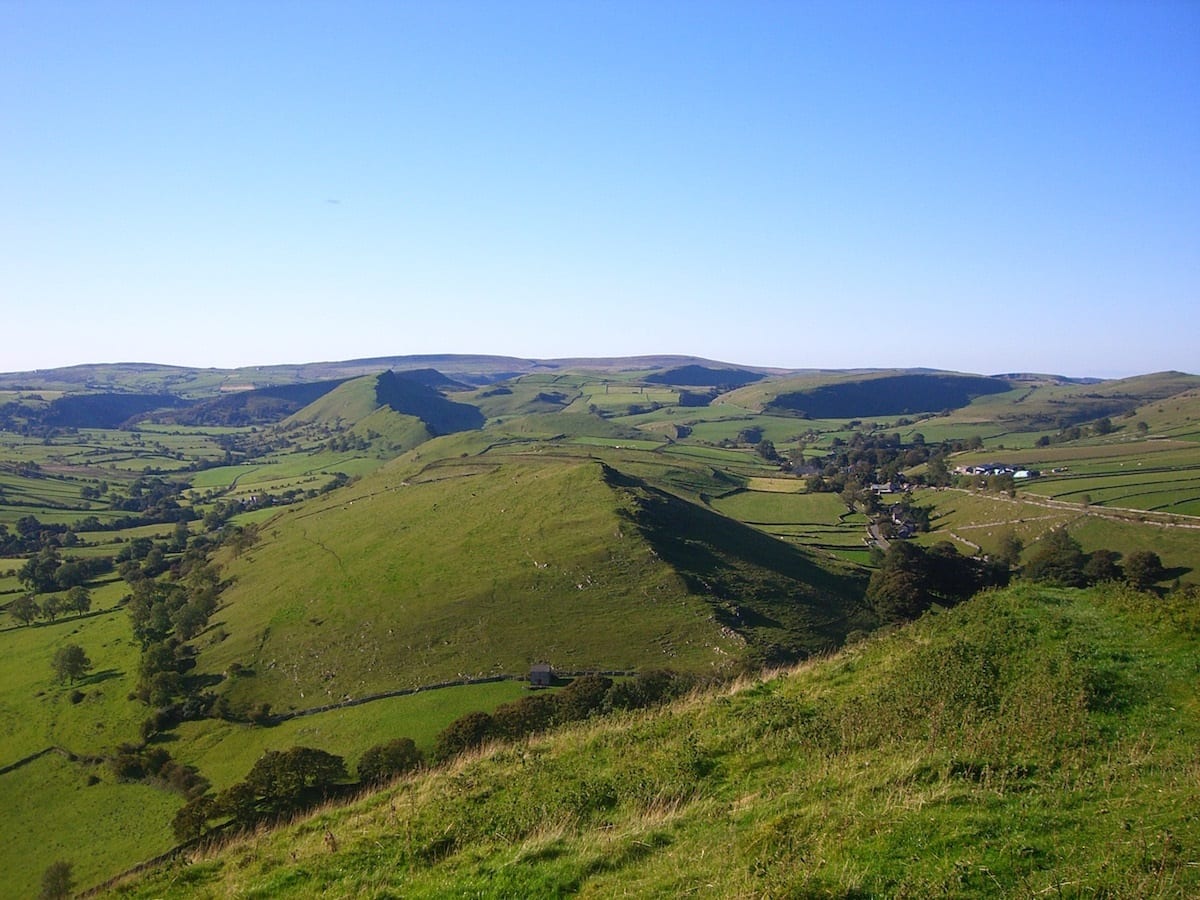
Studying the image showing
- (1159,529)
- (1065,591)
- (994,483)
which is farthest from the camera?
(994,483)

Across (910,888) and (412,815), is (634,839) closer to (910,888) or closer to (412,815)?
(910,888)

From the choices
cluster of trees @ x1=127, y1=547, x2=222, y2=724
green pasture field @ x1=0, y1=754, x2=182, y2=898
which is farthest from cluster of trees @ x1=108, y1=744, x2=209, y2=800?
cluster of trees @ x1=127, y1=547, x2=222, y2=724

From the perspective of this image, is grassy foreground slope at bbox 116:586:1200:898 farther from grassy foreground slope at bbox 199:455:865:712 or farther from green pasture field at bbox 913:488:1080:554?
green pasture field at bbox 913:488:1080:554

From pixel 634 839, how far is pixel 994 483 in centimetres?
15208

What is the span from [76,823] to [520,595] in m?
38.8

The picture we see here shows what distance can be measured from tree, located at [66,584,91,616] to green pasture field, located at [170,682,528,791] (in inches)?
2148

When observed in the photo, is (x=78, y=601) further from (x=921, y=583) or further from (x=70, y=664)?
(x=921, y=583)

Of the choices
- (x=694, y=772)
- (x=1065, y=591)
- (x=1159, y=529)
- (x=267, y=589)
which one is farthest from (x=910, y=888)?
(x=1159, y=529)

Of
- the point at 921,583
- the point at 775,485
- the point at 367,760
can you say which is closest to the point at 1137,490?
the point at 775,485

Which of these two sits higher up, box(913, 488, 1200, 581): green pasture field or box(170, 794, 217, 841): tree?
box(913, 488, 1200, 581): green pasture field

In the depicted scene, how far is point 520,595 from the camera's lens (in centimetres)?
7362

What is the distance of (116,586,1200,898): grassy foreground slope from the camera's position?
10922 millimetres

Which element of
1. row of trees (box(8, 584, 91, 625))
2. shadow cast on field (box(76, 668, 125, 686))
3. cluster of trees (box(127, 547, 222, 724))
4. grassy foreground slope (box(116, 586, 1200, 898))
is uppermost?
grassy foreground slope (box(116, 586, 1200, 898))

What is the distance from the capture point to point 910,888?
10.2m
